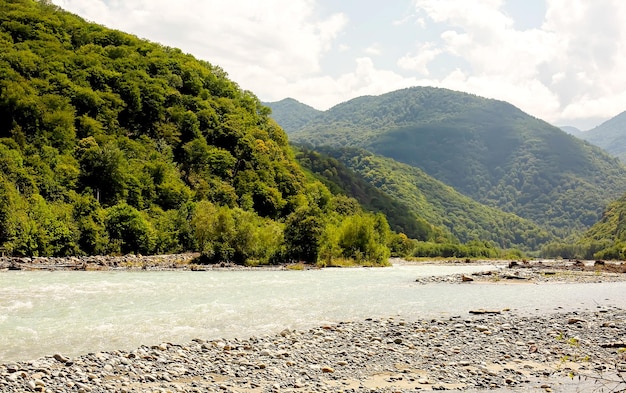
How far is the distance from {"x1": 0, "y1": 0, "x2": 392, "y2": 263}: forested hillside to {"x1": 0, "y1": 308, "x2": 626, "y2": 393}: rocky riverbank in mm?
54393

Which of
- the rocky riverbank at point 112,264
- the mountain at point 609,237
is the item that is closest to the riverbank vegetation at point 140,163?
the rocky riverbank at point 112,264

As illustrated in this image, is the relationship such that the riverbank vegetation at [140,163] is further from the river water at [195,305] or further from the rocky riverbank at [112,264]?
the river water at [195,305]

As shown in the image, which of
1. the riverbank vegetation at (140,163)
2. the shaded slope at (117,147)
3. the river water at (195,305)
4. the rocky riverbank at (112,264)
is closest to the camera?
the river water at (195,305)

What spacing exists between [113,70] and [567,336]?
391ft

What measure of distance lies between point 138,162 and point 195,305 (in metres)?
75.6

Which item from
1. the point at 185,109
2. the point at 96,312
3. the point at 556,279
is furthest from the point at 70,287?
the point at 185,109

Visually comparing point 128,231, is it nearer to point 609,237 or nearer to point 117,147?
point 117,147

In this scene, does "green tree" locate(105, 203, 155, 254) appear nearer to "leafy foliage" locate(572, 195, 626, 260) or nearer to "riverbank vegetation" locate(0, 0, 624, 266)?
"riverbank vegetation" locate(0, 0, 624, 266)

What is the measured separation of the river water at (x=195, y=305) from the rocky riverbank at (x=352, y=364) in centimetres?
274

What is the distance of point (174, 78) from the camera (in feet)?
416

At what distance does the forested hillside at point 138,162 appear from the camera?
241 ft

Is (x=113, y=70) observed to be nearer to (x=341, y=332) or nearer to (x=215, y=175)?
(x=215, y=175)

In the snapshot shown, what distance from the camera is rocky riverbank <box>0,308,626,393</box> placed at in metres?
14.2

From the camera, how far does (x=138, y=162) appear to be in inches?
3880
